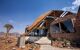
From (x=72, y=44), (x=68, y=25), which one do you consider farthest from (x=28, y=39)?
(x=72, y=44)

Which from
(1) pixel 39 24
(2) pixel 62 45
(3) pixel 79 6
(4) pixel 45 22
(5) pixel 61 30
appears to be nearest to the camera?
(3) pixel 79 6

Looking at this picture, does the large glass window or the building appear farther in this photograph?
the large glass window

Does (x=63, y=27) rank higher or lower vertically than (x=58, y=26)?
lower

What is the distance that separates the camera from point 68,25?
78.1 feet

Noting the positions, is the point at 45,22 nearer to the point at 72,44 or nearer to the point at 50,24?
the point at 50,24

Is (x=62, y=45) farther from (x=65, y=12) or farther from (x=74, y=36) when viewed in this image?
(x=65, y=12)

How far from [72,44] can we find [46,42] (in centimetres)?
536

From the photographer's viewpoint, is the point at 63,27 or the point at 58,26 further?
the point at 58,26

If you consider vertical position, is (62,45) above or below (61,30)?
below

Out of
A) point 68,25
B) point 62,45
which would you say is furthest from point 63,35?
point 62,45

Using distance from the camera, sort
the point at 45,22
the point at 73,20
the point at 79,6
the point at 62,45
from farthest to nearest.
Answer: the point at 45,22
the point at 73,20
the point at 62,45
the point at 79,6

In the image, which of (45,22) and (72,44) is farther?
(45,22)

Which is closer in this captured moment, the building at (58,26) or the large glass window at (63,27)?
the building at (58,26)

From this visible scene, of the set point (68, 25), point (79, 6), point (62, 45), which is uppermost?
point (79, 6)
